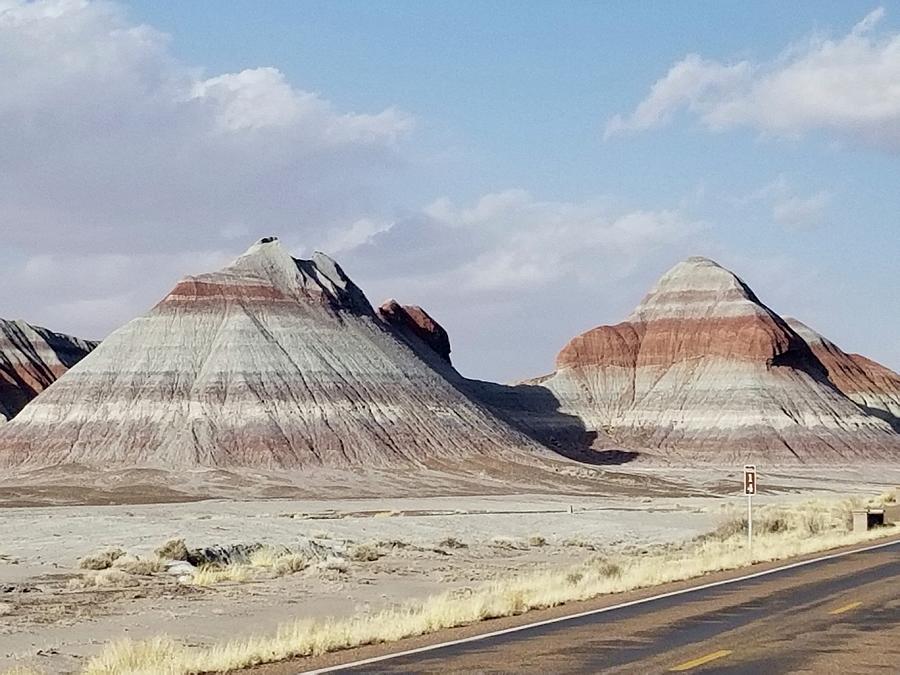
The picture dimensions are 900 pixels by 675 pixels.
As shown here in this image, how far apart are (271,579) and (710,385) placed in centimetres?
10841

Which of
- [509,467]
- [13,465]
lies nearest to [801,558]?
[509,467]

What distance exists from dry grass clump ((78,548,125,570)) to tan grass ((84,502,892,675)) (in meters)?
8.76

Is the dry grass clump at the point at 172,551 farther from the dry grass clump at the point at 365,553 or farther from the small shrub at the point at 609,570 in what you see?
the small shrub at the point at 609,570

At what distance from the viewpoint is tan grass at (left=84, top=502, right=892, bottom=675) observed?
1426 centimetres

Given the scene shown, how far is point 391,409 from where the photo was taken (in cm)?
10412

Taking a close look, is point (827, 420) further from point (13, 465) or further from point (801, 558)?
point (801, 558)

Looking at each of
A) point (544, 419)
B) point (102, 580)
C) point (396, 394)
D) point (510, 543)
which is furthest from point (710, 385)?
point (102, 580)

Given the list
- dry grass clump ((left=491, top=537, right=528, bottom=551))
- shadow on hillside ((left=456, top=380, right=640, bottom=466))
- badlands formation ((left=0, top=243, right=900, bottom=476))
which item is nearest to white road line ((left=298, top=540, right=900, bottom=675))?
dry grass clump ((left=491, top=537, right=528, bottom=551))

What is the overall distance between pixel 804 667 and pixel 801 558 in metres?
17.3

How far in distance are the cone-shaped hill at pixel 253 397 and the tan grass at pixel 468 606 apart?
2395 inches

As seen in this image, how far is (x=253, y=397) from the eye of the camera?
101 m

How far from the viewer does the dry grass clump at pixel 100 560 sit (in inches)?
1140

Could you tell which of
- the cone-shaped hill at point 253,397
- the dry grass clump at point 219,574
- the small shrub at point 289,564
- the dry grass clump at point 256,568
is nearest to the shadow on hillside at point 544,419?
the cone-shaped hill at point 253,397

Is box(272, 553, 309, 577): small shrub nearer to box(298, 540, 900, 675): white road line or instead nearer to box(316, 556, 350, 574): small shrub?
box(316, 556, 350, 574): small shrub
